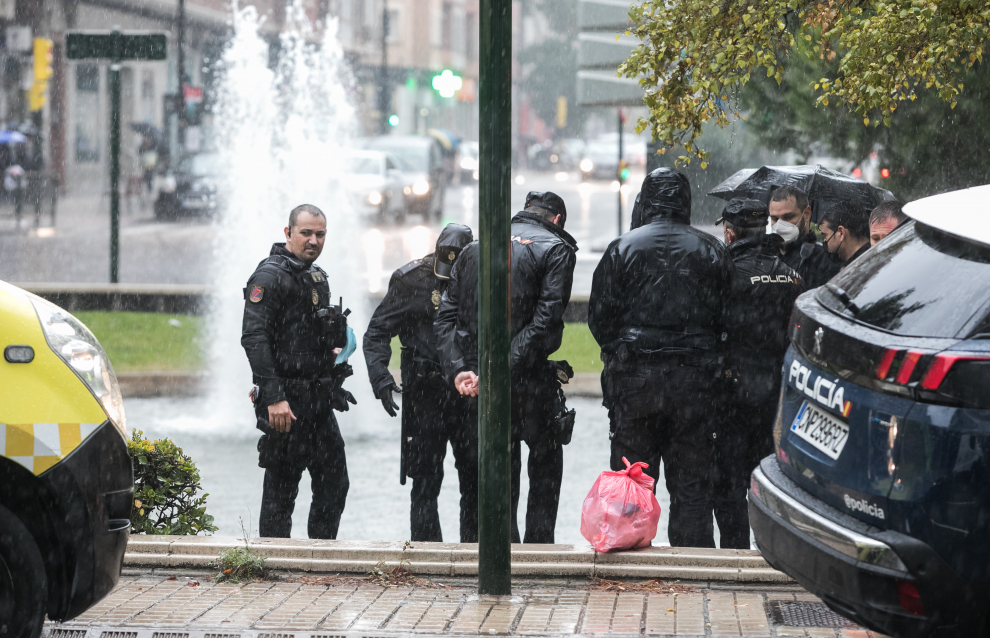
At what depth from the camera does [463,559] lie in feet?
17.3

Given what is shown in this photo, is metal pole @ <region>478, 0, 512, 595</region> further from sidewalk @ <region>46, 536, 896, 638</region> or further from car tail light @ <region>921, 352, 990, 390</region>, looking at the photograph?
car tail light @ <region>921, 352, 990, 390</region>

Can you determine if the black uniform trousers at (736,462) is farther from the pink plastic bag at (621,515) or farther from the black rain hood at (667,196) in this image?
the black rain hood at (667,196)

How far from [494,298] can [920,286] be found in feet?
5.58

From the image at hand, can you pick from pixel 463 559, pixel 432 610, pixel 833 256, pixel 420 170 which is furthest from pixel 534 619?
pixel 420 170

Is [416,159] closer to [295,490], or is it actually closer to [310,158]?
[310,158]

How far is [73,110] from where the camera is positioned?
3959 cm

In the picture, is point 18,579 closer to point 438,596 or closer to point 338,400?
point 438,596

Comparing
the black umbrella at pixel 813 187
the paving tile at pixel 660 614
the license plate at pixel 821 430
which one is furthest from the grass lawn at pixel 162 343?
the license plate at pixel 821 430

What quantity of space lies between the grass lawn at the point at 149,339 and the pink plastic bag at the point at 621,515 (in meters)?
7.14

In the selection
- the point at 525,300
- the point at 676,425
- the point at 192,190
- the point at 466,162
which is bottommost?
the point at 676,425

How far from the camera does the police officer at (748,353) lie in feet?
19.1

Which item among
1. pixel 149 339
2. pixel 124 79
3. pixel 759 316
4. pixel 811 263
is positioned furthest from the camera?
pixel 124 79

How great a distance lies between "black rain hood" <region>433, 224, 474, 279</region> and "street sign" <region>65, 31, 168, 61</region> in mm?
6875

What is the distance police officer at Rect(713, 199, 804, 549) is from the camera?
5.83 meters
